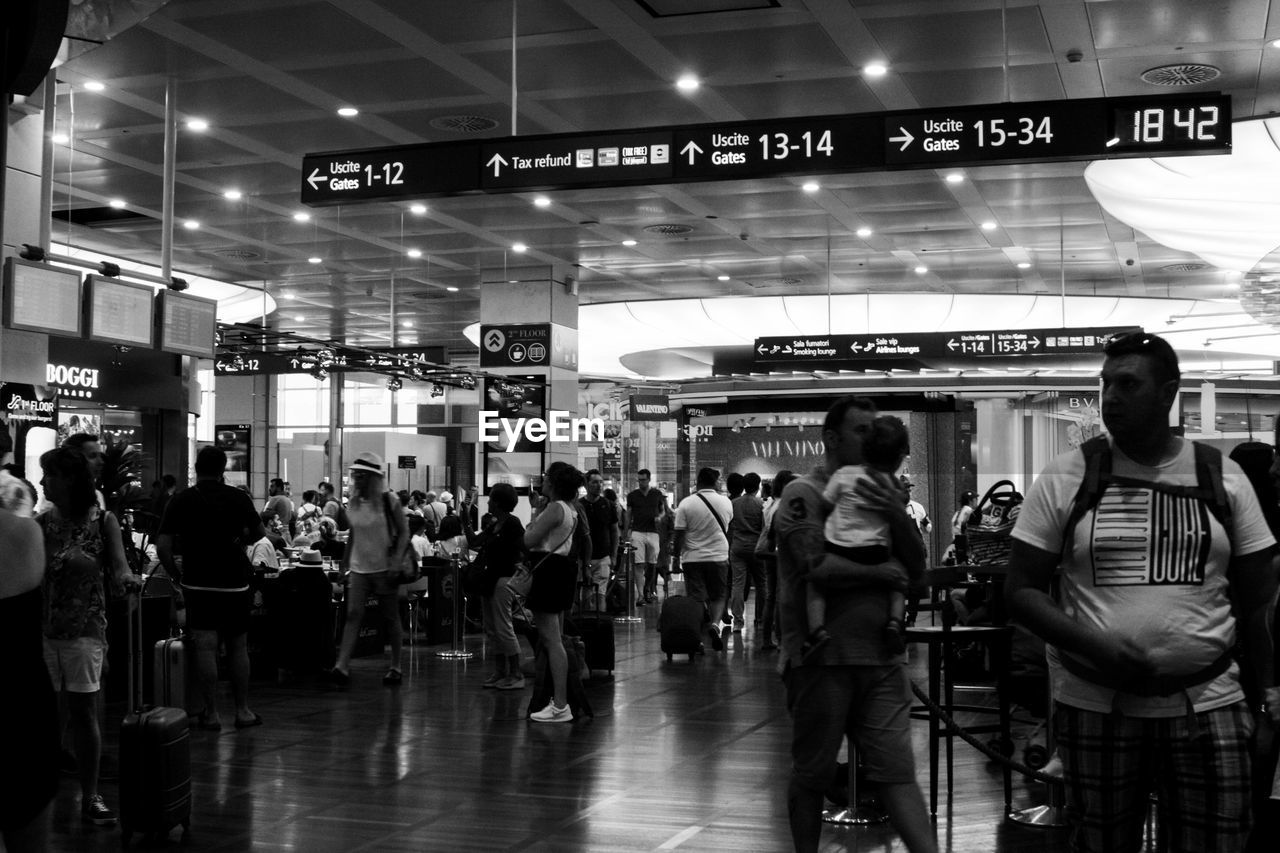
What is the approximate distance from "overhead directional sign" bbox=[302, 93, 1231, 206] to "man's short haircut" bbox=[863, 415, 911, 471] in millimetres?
4542

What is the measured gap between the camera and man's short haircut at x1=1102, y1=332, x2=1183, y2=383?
2742 millimetres

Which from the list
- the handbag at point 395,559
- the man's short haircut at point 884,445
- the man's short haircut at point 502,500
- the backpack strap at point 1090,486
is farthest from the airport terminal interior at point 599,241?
the backpack strap at point 1090,486

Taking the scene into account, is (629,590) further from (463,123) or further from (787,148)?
(787,148)

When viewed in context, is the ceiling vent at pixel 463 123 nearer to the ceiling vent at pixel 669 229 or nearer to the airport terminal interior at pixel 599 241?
the airport terminal interior at pixel 599 241

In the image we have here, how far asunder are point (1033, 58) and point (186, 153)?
831 cm

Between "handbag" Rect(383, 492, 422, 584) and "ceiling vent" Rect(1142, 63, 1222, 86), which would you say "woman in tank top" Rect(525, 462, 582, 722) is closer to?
"handbag" Rect(383, 492, 422, 584)

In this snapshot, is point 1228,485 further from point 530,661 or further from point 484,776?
point 530,661

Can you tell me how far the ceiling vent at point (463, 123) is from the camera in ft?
40.3

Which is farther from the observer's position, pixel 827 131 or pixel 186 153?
pixel 186 153

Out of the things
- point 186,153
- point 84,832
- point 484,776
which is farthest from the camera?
point 186,153

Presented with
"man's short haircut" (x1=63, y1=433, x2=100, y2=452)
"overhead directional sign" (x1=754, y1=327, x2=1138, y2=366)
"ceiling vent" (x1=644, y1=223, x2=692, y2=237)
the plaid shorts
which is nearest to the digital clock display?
"man's short haircut" (x1=63, y1=433, x2=100, y2=452)

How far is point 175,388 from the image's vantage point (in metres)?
16.1

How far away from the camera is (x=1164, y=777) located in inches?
104

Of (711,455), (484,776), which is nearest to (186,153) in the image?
(484,776)
